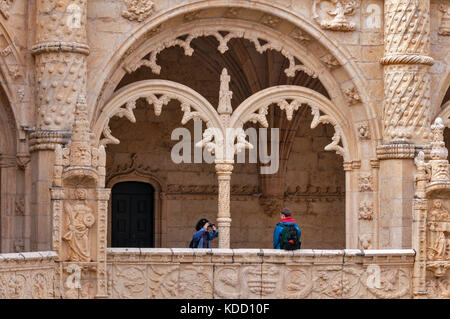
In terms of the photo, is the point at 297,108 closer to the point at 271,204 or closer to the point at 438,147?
the point at 438,147

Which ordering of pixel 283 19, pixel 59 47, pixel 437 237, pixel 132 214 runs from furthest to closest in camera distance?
pixel 132 214, pixel 283 19, pixel 59 47, pixel 437 237

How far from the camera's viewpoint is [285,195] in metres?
23.9

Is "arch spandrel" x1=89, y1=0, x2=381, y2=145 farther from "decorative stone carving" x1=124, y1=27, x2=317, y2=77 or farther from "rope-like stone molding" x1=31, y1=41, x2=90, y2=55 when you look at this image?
"rope-like stone molding" x1=31, y1=41, x2=90, y2=55

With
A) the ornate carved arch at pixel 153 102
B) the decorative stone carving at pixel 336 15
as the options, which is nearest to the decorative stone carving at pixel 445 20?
the decorative stone carving at pixel 336 15

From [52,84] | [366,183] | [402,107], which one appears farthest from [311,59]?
[52,84]

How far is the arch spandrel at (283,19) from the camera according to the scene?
18828mm

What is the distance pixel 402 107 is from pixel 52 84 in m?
4.52

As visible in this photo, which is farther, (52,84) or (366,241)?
(366,241)

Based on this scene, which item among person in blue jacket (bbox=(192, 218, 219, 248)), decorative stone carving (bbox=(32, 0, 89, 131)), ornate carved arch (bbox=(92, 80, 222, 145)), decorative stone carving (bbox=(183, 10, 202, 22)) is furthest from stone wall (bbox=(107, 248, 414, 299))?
decorative stone carving (bbox=(183, 10, 202, 22))

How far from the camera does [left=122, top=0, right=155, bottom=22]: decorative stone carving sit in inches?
741

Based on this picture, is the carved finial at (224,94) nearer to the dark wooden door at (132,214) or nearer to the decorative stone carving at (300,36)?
the decorative stone carving at (300,36)

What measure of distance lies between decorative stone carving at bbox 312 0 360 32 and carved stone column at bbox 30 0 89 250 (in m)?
3.16

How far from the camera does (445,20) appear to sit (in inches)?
798

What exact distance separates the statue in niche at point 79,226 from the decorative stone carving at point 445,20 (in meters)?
6.39
